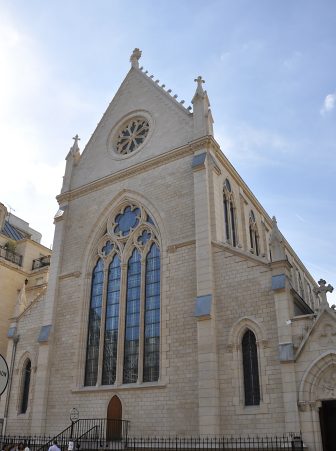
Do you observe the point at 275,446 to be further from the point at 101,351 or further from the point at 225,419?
the point at 101,351

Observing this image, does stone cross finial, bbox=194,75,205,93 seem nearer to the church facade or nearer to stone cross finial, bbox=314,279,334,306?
the church facade

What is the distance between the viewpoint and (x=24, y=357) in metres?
23.2

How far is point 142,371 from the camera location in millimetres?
18906

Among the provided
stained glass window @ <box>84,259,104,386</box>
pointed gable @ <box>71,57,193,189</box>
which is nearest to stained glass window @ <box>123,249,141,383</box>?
stained glass window @ <box>84,259,104,386</box>

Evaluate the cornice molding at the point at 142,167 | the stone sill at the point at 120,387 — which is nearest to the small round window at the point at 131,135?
the cornice molding at the point at 142,167

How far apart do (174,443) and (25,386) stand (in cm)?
974

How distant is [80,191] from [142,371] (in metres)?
11.2

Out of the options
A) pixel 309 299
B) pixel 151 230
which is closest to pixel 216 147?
pixel 151 230

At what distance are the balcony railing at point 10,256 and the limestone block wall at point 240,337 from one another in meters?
19.9

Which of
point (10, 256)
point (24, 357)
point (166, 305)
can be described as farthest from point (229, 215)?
point (10, 256)

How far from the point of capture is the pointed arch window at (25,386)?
72.4 ft

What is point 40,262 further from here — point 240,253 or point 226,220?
point 240,253

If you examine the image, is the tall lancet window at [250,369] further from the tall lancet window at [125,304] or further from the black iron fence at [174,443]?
the tall lancet window at [125,304]

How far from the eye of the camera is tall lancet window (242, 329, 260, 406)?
15.6m
